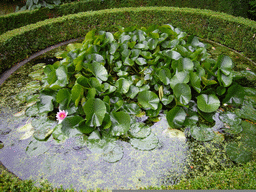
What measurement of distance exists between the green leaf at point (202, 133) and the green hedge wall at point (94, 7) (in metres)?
4.96

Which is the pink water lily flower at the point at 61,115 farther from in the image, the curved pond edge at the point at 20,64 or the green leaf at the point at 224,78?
the green leaf at the point at 224,78

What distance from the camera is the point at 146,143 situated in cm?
204

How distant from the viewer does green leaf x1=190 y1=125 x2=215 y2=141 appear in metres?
2.10

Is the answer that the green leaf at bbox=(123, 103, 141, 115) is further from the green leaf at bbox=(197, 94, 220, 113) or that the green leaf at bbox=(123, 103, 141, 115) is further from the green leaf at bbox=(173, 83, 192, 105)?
the green leaf at bbox=(197, 94, 220, 113)

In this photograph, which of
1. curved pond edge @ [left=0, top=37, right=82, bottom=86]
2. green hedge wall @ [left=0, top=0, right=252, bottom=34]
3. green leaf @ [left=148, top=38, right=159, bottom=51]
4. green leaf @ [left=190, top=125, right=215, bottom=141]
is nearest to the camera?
green leaf @ [left=190, top=125, right=215, bottom=141]

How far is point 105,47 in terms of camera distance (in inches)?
114

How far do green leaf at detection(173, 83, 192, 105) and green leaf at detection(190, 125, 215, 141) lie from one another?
0.37 meters

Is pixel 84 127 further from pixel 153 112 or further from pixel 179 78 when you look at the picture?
pixel 179 78

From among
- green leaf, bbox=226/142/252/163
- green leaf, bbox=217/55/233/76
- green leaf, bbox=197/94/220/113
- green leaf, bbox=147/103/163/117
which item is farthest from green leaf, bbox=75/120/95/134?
green leaf, bbox=217/55/233/76

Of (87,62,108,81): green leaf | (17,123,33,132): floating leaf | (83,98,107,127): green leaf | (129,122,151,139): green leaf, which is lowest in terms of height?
(129,122,151,139): green leaf

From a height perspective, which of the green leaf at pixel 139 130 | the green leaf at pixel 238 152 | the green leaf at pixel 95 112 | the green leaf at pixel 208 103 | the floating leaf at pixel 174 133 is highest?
the green leaf at pixel 95 112

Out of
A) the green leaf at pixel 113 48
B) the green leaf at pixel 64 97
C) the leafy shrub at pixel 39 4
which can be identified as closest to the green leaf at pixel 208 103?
the green leaf at pixel 113 48

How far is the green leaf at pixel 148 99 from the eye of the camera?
7.47ft

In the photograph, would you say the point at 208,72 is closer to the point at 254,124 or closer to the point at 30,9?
the point at 254,124
